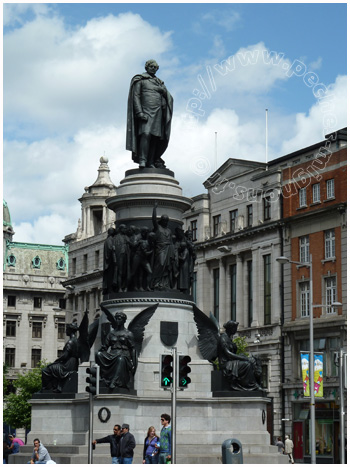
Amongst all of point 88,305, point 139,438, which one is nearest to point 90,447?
point 139,438

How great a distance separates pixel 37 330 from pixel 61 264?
46.2 feet

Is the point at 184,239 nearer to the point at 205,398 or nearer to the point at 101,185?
the point at 205,398

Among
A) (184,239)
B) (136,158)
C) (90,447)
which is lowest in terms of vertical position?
(90,447)

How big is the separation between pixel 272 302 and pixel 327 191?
10.1m

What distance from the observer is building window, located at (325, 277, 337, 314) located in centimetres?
7384

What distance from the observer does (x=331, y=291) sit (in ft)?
243

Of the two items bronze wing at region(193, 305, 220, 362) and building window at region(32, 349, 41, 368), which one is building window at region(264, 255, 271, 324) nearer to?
bronze wing at region(193, 305, 220, 362)

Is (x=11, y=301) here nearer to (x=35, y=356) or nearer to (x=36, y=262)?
(x=35, y=356)

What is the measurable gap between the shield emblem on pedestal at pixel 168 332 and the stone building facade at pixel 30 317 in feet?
319

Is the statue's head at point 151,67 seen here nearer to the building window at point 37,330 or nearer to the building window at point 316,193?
the building window at point 316,193

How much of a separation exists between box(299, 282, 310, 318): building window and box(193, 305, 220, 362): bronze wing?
45097 mm

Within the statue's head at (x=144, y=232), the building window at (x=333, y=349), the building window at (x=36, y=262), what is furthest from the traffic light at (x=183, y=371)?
the building window at (x=36, y=262)

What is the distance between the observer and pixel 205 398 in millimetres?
31703

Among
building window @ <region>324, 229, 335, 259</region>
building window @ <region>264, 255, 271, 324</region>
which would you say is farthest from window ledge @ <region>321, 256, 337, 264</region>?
building window @ <region>264, 255, 271, 324</region>
